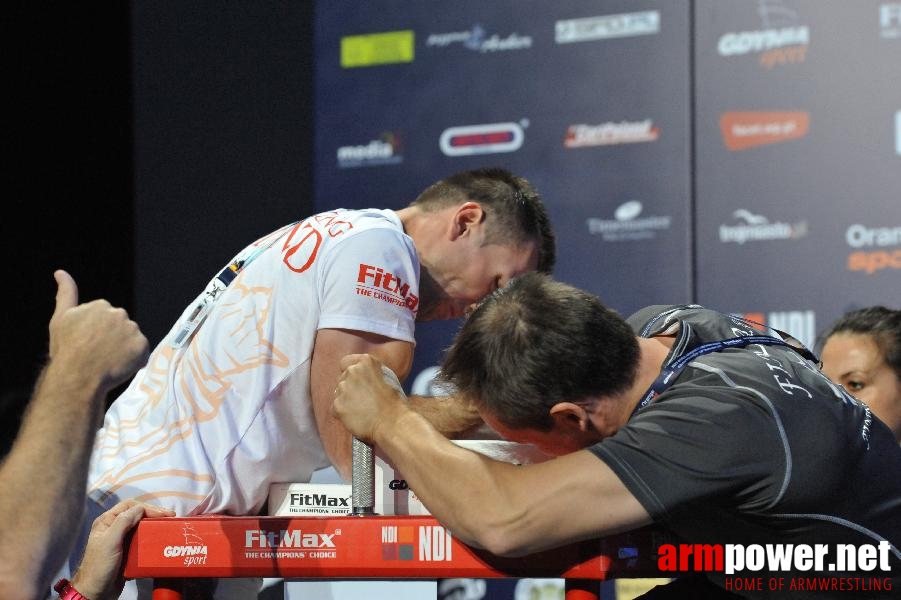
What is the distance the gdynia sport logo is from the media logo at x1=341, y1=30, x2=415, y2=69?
3.40 m

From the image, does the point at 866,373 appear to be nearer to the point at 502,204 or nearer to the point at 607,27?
the point at 502,204

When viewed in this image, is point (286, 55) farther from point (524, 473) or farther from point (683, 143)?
point (524, 473)

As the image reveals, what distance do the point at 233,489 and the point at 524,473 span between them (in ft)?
2.55

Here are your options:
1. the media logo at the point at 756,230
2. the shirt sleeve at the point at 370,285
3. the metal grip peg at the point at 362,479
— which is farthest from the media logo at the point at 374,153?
the metal grip peg at the point at 362,479

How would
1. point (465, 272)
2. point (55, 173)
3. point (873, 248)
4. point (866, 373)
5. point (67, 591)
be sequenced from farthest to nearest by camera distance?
point (55, 173) → point (873, 248) → point (866, 373) → point (465, 272) → point (67, 591)

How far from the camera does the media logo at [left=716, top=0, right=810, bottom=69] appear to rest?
4.16 m

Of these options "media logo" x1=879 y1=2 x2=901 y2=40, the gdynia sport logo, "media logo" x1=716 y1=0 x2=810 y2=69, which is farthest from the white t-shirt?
"media logo" x1=879 y1=2 x2=901 y2=40

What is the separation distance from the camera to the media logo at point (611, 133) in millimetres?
4344

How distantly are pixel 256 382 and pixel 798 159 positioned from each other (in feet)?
8.77

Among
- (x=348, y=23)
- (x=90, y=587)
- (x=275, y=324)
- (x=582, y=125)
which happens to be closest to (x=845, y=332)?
(x=582, y=125)

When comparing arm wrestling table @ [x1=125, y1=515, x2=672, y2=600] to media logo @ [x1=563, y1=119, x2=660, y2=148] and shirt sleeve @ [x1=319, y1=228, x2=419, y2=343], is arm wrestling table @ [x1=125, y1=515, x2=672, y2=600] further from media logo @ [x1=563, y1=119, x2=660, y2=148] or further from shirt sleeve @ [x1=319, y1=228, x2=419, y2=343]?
media logo @ [x1=563, y1=119, x2=660, y2=148]

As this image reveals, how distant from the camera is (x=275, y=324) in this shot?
2.21m

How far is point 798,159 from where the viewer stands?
414 centimetres

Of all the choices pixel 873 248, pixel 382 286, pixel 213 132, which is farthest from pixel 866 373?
pixel 213 132
